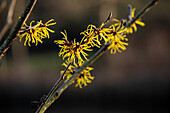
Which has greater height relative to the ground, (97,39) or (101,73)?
(97,39)

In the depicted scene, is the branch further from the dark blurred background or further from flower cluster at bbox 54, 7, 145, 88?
the dark blurred background

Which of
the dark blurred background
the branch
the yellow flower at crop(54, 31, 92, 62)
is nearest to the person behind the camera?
the branch

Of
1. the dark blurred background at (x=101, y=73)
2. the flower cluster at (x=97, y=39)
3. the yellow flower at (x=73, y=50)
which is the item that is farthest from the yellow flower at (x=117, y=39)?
the dark blurred background at (x=101, y=73)

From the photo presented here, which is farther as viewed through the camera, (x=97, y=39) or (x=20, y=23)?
(x=97, y=39)

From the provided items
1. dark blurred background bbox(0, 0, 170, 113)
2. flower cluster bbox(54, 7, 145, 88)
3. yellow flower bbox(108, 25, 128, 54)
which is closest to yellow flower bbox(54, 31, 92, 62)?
flower cluster bbox(54, 7, 145, 88)

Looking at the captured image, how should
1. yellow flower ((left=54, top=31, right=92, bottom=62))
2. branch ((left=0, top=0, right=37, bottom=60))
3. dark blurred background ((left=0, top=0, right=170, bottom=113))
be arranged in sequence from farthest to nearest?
dark blurred background ((left=0, top=0, right=170, bottom=113)), yellow flower ((left=54, top=31, right=92, bottom=62)), branch ((left=0, top=0, right=37, bottom=60))

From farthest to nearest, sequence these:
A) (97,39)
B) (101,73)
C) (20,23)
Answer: (101,73) < (97,39) < (20,23)

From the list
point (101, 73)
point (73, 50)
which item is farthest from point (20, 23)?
point (101, 73)

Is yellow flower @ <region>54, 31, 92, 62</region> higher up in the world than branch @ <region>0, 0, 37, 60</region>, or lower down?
lower down

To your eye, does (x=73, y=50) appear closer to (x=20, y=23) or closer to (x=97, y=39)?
(x=97, y=39)
